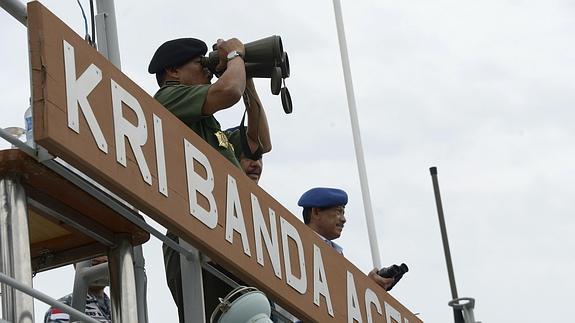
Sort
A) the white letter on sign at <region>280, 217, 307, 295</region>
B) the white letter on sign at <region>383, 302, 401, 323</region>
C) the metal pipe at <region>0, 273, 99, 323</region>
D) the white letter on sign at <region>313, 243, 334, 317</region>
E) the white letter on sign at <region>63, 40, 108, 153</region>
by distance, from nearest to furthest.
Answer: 1. the metal pipe at <region>0, 273, 99, 323</region>
2. the white letter on sign at <region>63, 40, 108, 153</region>
3. the white letter on sign at <region>280, 217, 307, 295</region>
4. the white letter on sign at <region>313, 243, 334, 317</region>
5. the white letter on sign at <region>383, 302, 401, 323</region>

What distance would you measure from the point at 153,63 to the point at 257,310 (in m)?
1.63

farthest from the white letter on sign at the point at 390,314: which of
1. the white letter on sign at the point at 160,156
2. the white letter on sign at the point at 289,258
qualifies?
the white letter on sign at the point at 160,156

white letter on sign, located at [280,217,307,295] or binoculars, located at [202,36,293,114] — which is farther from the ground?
binoculars, located at [202,36,293,114]

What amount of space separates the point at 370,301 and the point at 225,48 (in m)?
1.72

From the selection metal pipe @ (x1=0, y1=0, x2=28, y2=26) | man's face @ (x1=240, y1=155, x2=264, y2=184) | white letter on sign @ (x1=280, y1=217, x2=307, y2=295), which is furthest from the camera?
man's face @ (x1=240, y1=155, x2=264, y2=184)

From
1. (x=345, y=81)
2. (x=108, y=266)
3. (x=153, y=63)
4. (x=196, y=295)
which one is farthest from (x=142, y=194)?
(x=345, y=81)

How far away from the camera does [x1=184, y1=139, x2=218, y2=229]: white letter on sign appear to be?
16.1ft

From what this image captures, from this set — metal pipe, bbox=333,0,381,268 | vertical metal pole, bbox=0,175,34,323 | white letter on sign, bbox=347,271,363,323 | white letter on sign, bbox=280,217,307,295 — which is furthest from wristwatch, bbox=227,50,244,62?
metal pipe, bbox=333,0,381,268

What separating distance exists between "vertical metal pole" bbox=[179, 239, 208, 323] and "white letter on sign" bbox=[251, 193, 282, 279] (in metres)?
0.35

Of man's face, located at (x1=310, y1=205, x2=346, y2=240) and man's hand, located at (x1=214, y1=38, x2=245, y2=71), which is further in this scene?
man's face, located at (x1=310, y1=205, x2=346, y2=240)

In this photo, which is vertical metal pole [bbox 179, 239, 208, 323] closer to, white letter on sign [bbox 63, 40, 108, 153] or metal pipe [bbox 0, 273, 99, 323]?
white letter on sign [bbox 63, 40, 108, 153]

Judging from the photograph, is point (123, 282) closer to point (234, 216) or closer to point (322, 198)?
point (234, 216)

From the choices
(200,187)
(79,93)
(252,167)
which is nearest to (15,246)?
(79,93)

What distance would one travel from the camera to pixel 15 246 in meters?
4.12
